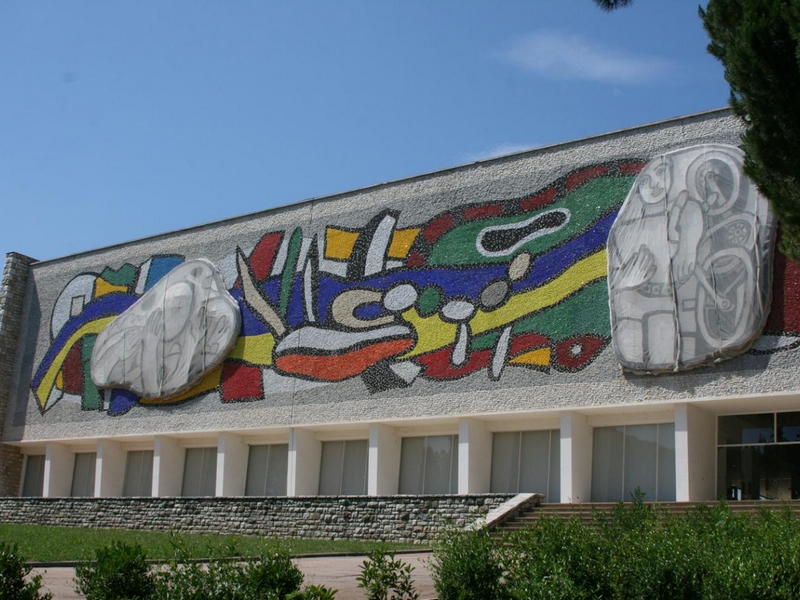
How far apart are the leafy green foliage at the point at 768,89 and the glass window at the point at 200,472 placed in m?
18.0

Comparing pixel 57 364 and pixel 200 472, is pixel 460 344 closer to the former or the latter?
pixel 200 472

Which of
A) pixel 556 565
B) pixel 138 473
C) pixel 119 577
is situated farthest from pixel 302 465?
pixel 556 565

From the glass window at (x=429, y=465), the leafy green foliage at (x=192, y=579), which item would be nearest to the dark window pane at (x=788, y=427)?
the glass window at (x=429, y=465)

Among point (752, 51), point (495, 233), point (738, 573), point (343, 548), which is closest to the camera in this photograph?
point (738, 573)

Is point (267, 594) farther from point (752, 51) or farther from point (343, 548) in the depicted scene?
point (343, 548)

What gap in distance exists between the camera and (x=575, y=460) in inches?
749

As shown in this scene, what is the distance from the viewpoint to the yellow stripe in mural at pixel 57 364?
27.9 metres

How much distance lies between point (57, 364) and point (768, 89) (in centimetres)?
2307

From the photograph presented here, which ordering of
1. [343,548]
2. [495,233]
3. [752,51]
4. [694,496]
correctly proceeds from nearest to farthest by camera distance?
[752,51] → [343,548] → [694,496] → [495,233]

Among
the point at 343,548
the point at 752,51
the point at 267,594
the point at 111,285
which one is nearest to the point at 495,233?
the point at 343,548

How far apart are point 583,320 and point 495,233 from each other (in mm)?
2994

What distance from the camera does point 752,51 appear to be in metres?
10.3

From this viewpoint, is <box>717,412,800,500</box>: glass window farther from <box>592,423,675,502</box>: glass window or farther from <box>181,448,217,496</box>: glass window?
<box>181,448,217,496</box>: glass window

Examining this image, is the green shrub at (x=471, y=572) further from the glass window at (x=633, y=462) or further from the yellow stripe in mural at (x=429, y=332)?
the yellow stripe in mural at (x=429, y=332)
